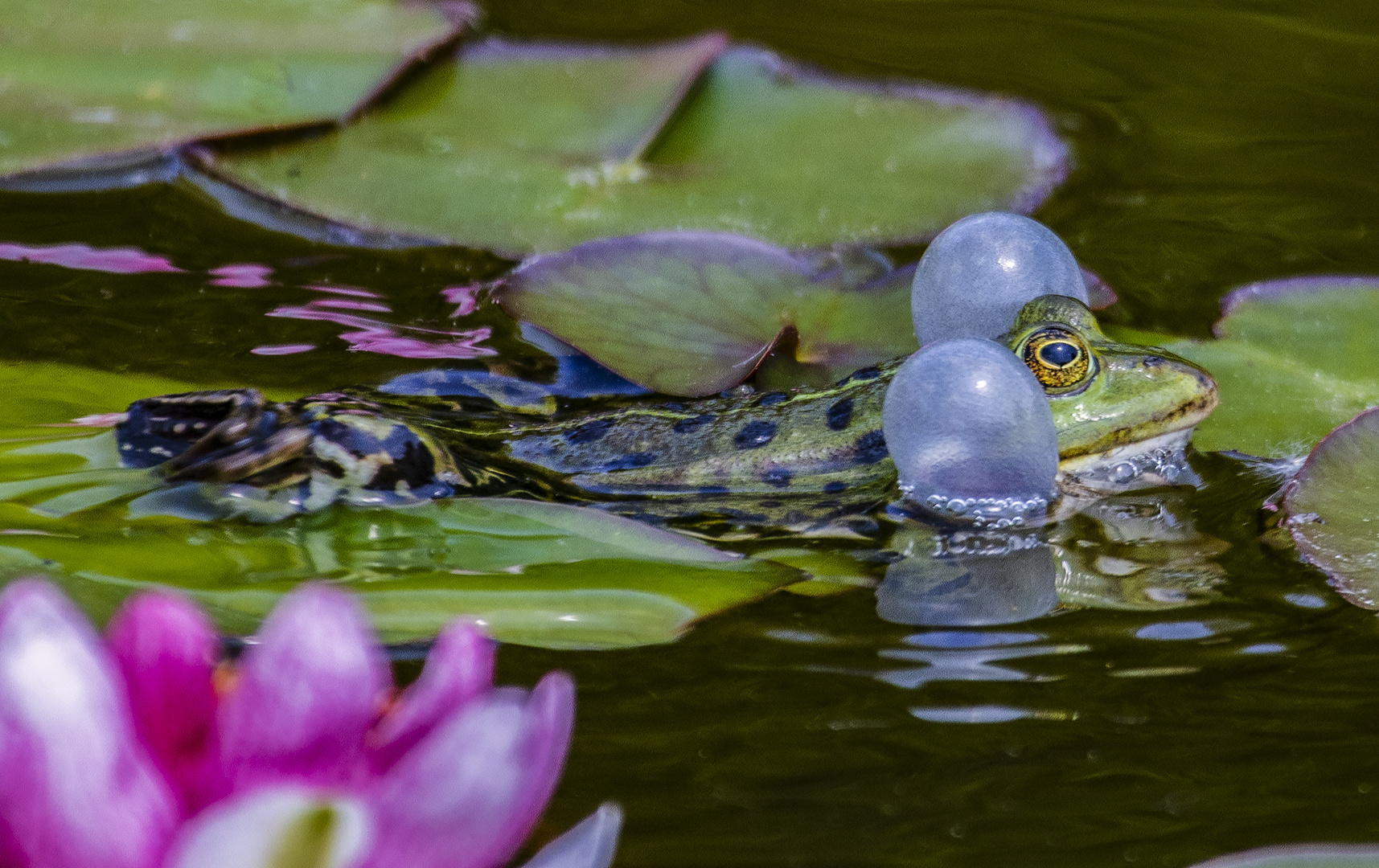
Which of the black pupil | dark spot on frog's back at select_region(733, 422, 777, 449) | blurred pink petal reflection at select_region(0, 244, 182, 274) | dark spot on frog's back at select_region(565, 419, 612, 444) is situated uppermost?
the black pupil

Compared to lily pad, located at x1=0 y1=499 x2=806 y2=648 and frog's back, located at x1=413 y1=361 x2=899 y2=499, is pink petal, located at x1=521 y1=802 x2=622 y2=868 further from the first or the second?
frog's back, located at x1=413 y1=361 x2=899 y2=499

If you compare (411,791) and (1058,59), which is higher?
(1058,59)

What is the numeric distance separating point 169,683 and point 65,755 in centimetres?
9

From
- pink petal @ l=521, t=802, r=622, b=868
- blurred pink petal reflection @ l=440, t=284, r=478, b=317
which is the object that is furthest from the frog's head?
pink petal @ l=521, t=802, r=622, b=868

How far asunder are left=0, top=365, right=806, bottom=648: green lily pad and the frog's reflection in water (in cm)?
22

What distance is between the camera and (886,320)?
97.6 inches

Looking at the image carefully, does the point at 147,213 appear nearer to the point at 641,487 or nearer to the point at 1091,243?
the point at 641,487

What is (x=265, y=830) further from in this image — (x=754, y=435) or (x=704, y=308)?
(x=704, y=308)

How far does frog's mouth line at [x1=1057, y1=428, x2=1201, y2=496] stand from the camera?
2.15m

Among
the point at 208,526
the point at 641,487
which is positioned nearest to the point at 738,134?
the point at 641,487

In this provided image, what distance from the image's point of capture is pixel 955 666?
153 cm

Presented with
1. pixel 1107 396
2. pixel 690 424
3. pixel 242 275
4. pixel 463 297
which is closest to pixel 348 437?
pixel 690 424

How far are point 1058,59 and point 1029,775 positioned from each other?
3.21m

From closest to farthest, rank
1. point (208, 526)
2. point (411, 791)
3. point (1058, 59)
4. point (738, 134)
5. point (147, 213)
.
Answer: point (411, 791), point (208, 526), point (147, 213), point (738, 134), point (1058, 59)
